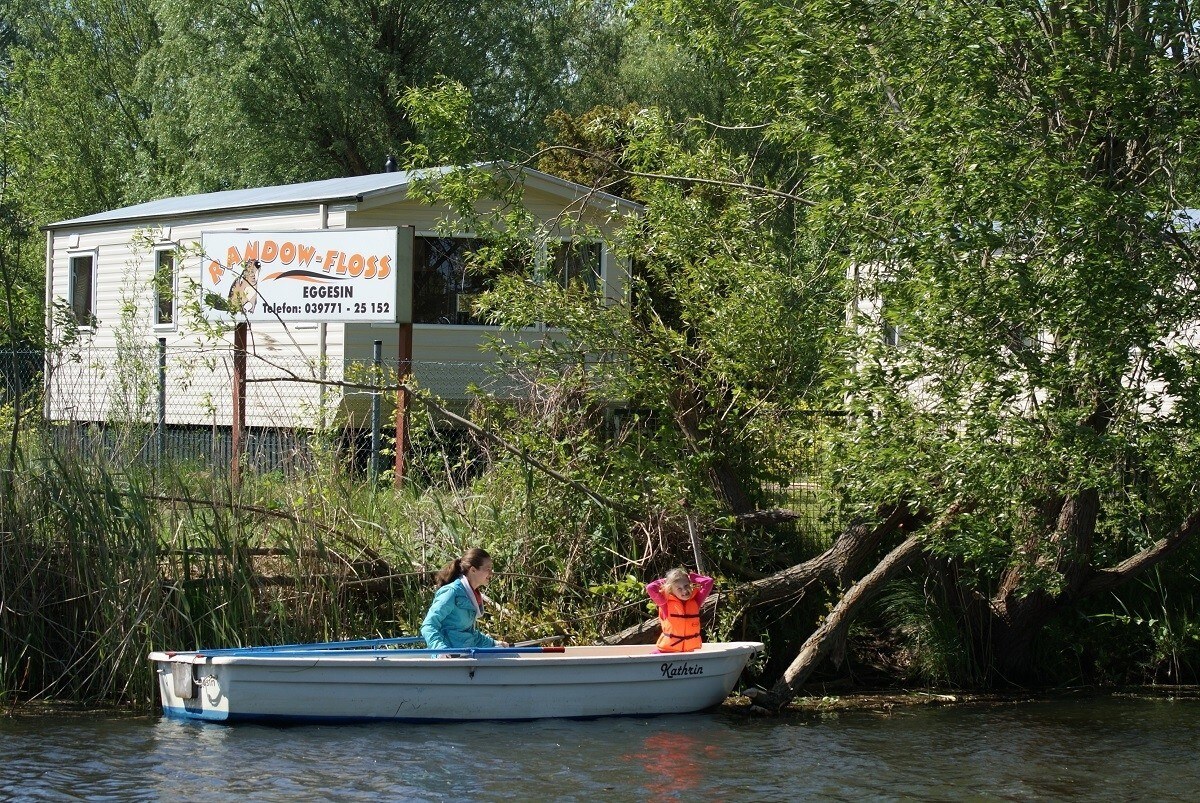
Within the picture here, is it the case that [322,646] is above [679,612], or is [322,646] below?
below

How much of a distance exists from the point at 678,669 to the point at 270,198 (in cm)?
1185

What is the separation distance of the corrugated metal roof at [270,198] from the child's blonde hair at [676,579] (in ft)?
28.6

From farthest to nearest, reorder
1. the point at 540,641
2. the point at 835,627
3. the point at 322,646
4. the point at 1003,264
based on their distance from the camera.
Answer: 1. the point at 835,627
2. the point at 540,641
3. the point at 322,646
4. the point at 1003,264

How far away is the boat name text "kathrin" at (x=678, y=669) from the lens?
1059cm

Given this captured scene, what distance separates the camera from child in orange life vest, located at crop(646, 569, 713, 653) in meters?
10.7

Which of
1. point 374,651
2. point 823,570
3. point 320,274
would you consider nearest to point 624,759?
point 374,651

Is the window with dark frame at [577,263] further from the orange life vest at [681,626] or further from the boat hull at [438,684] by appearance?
the boat hull at [438,684]

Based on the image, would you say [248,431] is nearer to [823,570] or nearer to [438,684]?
[438,684]

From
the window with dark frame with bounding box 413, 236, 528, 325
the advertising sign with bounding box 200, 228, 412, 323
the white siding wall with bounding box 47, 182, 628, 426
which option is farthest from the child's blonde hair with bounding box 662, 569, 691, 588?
the window with dark frame with bounding box 413, 236, 528, 325

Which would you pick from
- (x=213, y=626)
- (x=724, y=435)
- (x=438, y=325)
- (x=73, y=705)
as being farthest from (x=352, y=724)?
(x=438, y=325)

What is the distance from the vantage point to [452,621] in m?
10.5

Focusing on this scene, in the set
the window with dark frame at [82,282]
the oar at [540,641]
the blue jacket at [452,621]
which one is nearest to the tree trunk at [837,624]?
the oar at [540,641]

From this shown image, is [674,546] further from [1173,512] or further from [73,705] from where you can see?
[73,705]

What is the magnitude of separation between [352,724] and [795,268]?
18.0ft
